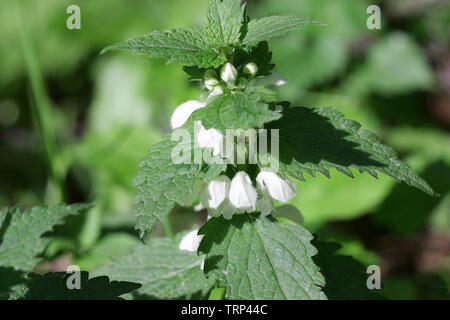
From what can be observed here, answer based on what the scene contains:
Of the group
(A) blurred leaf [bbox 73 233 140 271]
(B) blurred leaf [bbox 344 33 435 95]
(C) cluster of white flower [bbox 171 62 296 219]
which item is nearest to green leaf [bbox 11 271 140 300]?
(C) cluster of white flower [bbox 171 62 296 219]

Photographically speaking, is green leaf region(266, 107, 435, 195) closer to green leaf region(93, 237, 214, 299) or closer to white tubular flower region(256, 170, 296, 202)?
white tubular flower region(256, 170, 296, 202)

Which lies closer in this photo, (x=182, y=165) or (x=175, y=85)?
(x=182, y=165)

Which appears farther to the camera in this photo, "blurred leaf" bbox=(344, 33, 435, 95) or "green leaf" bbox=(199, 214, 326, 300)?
"blurred leaf" bbox=(344, 33, 435, 95)

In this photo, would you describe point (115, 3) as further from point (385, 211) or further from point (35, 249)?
point (35, 249)

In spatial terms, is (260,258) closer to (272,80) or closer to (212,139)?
(212,139)

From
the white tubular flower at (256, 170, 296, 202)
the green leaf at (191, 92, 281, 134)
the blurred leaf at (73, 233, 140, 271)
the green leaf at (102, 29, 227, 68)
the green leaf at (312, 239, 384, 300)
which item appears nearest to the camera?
the green leaf at (191, 92, 281, 134)

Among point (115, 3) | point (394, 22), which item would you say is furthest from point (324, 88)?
point (115, 3)

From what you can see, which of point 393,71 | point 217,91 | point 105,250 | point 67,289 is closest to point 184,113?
point 217,91
